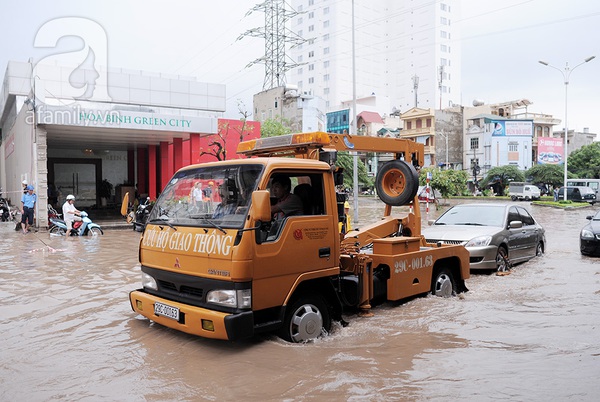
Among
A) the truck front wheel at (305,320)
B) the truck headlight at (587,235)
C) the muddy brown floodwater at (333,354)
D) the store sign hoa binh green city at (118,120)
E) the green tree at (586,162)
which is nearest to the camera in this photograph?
the muddy brown floodwater at (333,354)

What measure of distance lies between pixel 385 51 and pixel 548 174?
54501 mm

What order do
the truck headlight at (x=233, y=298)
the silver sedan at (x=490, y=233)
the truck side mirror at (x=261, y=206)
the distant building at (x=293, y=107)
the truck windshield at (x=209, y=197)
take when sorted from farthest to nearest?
1. the distant building at (x=293, y=107)
2. the silver sedan at (x=490, y=233)
3. the truck windshield at (x=209, y=197)
4. the truck headlight at (x=233, y=298)
5. the truck side mirror at (x=261, y=206)

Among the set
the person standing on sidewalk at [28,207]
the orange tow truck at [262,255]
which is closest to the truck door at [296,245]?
the orange tow truck at [262,255]

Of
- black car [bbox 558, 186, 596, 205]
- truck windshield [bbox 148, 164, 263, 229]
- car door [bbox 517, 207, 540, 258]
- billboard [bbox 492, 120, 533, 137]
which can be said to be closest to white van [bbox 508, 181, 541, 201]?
black car [bbox 558, 186, 596, 205]

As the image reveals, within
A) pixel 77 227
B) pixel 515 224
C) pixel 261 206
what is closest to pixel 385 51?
pixel 77 227

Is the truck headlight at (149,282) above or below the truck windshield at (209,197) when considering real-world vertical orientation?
below

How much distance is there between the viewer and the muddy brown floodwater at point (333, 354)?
430cm

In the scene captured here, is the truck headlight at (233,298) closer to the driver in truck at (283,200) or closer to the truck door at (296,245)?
the truck door at (296,245)

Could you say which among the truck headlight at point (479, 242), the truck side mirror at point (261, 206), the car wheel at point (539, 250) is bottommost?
the car wheel at point (539, 250)

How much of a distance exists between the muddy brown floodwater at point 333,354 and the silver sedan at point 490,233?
1.15 meters

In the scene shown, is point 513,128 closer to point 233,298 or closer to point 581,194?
point 581,194

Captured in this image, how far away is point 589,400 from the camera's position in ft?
13.2

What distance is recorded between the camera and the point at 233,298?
473 cm

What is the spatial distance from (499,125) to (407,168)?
201 feet
